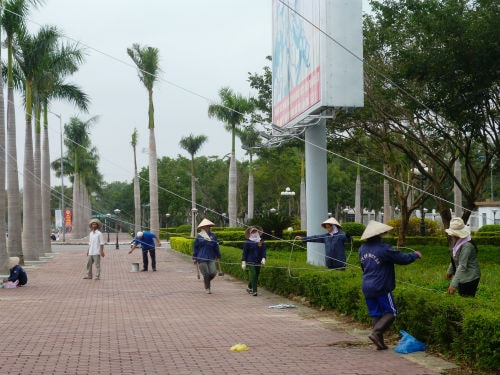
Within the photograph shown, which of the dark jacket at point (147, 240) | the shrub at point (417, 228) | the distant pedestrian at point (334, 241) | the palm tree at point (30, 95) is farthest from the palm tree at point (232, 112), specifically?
the distant pedestrian at point (334, 241)

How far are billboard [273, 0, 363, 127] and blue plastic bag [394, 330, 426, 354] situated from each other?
7.17 m

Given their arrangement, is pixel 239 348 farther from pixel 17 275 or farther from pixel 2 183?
pixel 2 183

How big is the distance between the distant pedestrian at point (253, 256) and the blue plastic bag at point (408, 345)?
765cm

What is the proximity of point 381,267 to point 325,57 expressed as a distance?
7729 mm

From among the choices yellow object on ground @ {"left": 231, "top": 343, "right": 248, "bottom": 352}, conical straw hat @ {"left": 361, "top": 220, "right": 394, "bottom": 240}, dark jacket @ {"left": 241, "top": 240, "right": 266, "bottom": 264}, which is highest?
conical straw hat @ {"left": 361, "top": 220, "right": 394, "bottom": 240}

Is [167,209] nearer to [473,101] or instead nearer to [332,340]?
[473,101]

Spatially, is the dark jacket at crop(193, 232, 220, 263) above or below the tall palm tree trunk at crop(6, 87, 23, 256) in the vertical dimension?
below

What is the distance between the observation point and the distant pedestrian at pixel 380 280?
30.5 feet

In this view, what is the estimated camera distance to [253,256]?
16.9 metres

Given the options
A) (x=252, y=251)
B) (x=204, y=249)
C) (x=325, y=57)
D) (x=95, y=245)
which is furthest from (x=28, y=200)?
(x=325, y=57)

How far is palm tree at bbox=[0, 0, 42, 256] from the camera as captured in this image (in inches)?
1016

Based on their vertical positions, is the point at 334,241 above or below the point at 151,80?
below

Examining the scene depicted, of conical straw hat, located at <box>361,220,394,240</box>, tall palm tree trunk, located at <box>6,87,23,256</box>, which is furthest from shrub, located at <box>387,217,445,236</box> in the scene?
conical straw hat, located at <box>361,220,394,240</box>

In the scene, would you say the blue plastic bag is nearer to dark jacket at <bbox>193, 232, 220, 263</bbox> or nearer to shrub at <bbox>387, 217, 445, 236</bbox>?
dark jacket at <bbox>193, 232, 220, 263</bbox>
